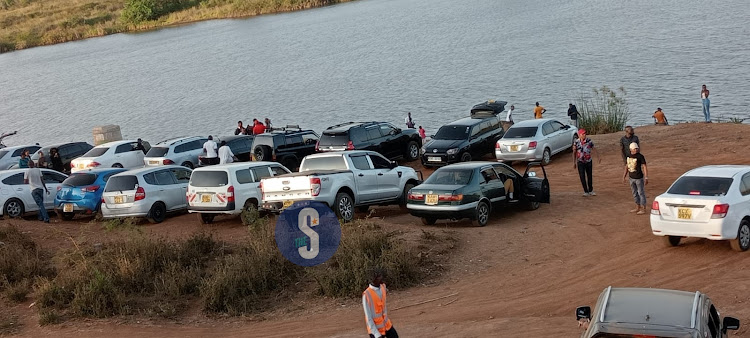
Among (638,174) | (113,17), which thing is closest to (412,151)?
(638,174)

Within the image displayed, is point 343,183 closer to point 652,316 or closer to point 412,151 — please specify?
point 412,151

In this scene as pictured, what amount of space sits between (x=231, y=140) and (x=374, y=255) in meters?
16.2

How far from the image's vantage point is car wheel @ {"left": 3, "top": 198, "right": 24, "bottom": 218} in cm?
2429

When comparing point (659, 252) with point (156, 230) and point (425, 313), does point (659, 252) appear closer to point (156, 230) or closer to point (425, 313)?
point (425, 313)

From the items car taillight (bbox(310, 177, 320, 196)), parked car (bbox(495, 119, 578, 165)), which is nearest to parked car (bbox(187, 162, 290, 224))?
car taillight (bbox(310, 177, 320, 196))

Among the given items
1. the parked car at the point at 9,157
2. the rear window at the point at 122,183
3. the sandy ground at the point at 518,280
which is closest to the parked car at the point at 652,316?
the sandy ground at the point at 518,280

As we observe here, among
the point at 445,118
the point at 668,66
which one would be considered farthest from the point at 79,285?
the point at 668,66

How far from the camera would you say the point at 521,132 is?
27938mm

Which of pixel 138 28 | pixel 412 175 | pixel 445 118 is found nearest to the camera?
pixel 412 175

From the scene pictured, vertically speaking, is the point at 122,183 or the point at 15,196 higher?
the point at 122,183

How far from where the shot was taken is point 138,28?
109 meters

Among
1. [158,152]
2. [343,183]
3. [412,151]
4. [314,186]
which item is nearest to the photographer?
[314,186]

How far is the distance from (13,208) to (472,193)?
42.5ft

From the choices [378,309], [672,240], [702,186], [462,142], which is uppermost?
[378,309]
